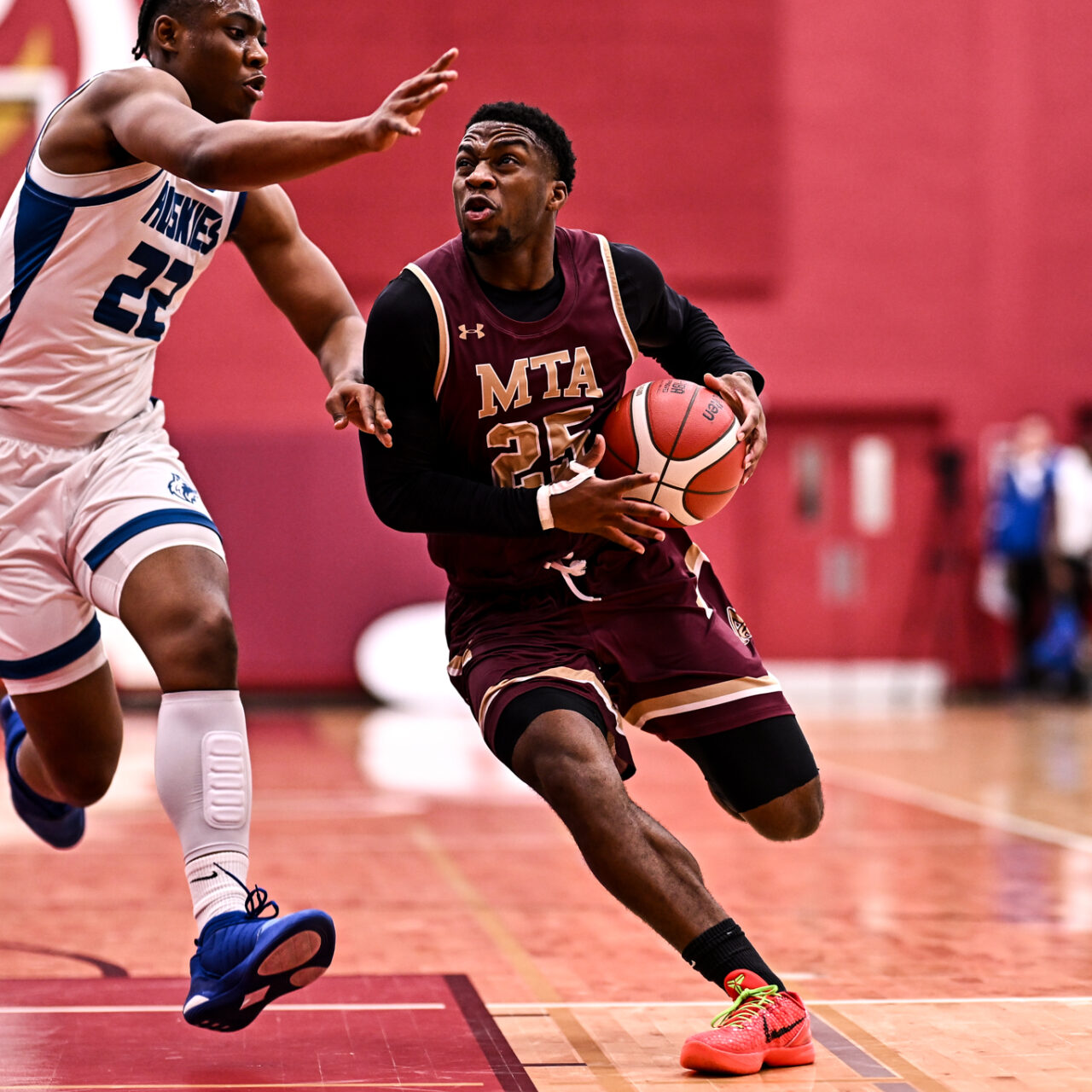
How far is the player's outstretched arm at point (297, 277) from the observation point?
3.68 m

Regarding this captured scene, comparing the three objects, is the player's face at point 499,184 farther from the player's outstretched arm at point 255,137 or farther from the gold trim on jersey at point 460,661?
the gold trim on jersey at point 460,661

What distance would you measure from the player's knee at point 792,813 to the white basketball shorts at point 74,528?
4.28 ft

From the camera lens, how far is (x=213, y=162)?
2.83 m

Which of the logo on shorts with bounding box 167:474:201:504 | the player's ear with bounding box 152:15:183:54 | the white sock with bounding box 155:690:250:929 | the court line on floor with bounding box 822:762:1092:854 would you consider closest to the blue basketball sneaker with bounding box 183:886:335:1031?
the white sock with bounding box 155:690:250:929

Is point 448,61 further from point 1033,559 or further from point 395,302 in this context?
point 1033,559

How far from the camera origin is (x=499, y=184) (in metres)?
3.34

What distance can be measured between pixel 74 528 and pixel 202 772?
0.60 m

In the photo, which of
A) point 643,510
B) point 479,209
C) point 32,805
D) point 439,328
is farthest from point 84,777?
point 479,209

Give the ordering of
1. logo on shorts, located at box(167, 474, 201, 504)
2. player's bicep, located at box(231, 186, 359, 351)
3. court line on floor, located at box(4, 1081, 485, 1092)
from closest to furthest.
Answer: court line on floor, located at box(4, 1081, 485, 1092)
logo on shorts, located at box(167, 474, 201, 504)
player's bicep, located at box(231, 186, 359, 351)

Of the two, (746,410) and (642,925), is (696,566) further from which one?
(642,925)

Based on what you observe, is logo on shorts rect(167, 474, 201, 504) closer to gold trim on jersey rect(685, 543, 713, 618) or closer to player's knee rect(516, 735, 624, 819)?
player's knee rect(516, 735, 624, 819)

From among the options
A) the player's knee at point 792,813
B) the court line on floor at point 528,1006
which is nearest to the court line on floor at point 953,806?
the court line on floor at point 528,1006

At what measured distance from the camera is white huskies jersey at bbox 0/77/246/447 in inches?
130

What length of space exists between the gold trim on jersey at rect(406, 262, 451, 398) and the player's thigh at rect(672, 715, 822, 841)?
957mm
